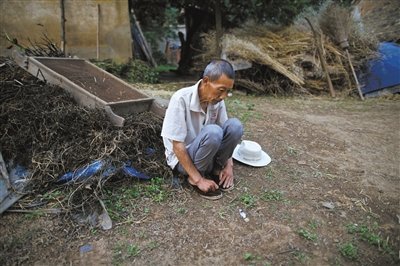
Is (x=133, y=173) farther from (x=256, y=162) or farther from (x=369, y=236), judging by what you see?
(x=369, y=236)

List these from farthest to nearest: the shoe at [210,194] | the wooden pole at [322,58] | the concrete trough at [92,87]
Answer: the wooden pole at [322,58] → the concrete trough at [92,87] → the shoe at [210,194]

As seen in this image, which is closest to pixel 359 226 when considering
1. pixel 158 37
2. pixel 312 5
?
pixel 312 5

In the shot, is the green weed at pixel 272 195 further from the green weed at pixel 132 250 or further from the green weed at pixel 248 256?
the green weed at pixel 132 250

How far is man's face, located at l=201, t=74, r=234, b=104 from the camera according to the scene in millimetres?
2232

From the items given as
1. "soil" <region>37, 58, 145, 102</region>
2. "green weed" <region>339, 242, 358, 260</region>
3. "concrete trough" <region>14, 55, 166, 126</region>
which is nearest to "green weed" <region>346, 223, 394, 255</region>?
"green weed" <region>339, 242, 358, 260</region>

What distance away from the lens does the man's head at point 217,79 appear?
2.21 meters

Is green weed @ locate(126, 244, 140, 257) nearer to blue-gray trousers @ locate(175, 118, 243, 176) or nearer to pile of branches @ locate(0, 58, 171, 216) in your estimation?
pile of branches @ locate(0, 58, 171, 216)

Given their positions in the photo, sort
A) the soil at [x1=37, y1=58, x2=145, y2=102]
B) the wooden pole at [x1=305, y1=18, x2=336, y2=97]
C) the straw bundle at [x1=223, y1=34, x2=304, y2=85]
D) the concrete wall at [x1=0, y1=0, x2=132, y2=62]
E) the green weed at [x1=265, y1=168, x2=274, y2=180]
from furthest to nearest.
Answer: the wooden pole at [x1=305, y1=18, x2=336, y2=97]
the concrete wall at [x1=0, y1=0, x2=132, y2=62]
the straw bundle at [x1=223, y1=34, x2=304, y2=85]
the soil at [x1=37, y1=58, x2=145, y2=102]
the green weed at [x1=265, y1=168, x2=274, y2=180]

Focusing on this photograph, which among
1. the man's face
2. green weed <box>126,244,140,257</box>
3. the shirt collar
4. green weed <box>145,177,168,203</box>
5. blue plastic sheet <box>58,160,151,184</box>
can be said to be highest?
the man's face

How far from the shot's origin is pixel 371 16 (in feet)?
37.9

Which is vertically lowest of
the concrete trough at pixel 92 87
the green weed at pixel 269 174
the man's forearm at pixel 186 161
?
the green weed at pixel 269 174

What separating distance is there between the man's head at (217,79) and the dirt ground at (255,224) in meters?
0.90

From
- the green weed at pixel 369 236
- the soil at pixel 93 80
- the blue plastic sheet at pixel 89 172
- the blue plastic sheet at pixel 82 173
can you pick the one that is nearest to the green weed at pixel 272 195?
the green weed at pixel 369 236

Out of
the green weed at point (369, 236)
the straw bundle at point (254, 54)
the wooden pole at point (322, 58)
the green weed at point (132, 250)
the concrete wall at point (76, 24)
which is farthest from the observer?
the wooden pole at point (322, 58)
